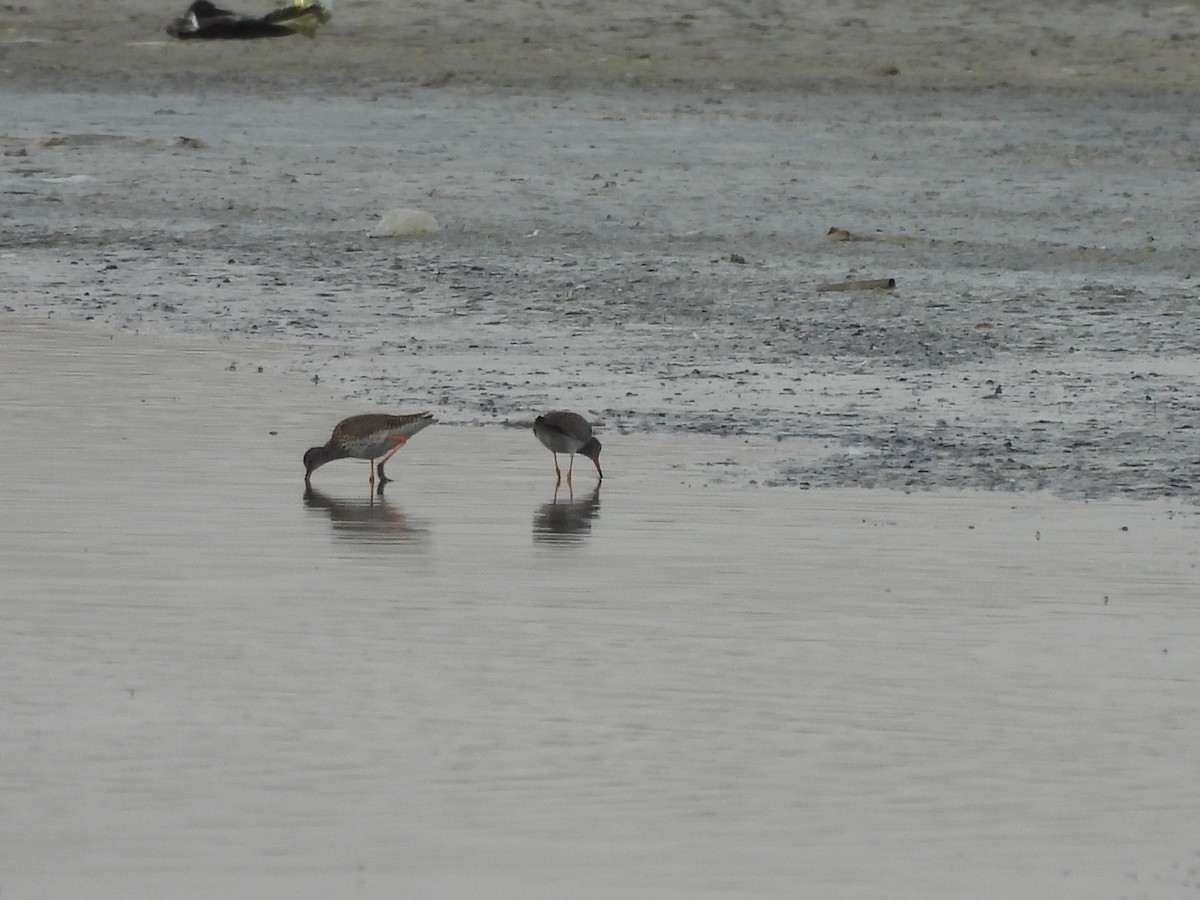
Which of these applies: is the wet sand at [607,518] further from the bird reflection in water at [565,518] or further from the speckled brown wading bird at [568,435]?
the speckled brown wading bird at [568,435]

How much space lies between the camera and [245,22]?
28547 millimetres

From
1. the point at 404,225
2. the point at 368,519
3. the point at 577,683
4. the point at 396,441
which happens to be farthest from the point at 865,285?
the point at 577,683

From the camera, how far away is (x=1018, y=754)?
6582mm

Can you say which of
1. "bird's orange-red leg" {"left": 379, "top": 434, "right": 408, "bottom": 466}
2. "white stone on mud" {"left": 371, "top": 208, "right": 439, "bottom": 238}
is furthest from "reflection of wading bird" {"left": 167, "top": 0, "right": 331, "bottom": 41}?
"bird's orange-red leg" {"left": 379, "top": 434, "right": 408, "bottom": 466}

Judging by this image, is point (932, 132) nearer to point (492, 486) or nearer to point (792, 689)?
point (492, 486)

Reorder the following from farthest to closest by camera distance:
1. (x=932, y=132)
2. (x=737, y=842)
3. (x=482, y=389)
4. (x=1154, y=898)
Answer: (x=932, y=132)
(x=482, y=389)
(x=737, y=842)
(x=1154, y=898)

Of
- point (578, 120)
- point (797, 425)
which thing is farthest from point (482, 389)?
point (578, 120)

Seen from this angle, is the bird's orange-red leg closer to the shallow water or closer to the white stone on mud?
the shallow water

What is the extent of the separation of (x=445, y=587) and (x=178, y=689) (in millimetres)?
1419

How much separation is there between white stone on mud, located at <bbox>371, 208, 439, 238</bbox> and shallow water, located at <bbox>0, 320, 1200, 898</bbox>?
24.3 feet

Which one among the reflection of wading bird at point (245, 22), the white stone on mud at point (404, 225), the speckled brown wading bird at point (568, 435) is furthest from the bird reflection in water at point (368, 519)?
the reflection of wading bird at point (245, 22)

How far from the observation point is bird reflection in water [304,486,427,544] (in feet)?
30.4

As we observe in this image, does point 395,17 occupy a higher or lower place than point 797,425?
higher

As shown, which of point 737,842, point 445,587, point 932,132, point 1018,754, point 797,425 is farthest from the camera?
point 932,132
